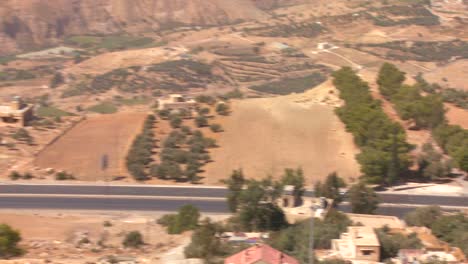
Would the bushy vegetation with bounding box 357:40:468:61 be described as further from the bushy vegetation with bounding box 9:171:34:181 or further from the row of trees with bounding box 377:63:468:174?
the bushy vegetation with bounding box 9:171:34:181

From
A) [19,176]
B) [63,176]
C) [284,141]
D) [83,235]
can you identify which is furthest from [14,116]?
[83,235]

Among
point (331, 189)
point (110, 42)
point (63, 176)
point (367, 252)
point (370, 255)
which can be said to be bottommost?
point (370, 255)

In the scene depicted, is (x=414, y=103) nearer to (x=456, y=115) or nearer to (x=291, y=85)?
(x=456, y=115)

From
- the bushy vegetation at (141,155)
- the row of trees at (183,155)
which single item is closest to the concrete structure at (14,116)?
the bushy vegetation at (141,155)

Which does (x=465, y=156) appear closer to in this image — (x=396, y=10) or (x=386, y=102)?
(x=386, y=102)

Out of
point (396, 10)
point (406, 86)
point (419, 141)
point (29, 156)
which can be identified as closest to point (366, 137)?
point (419, 141)

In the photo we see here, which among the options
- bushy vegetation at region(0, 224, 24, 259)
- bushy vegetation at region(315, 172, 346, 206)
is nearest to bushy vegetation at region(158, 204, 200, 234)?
bushy vegetation at region(0, 224, 24, 259)
